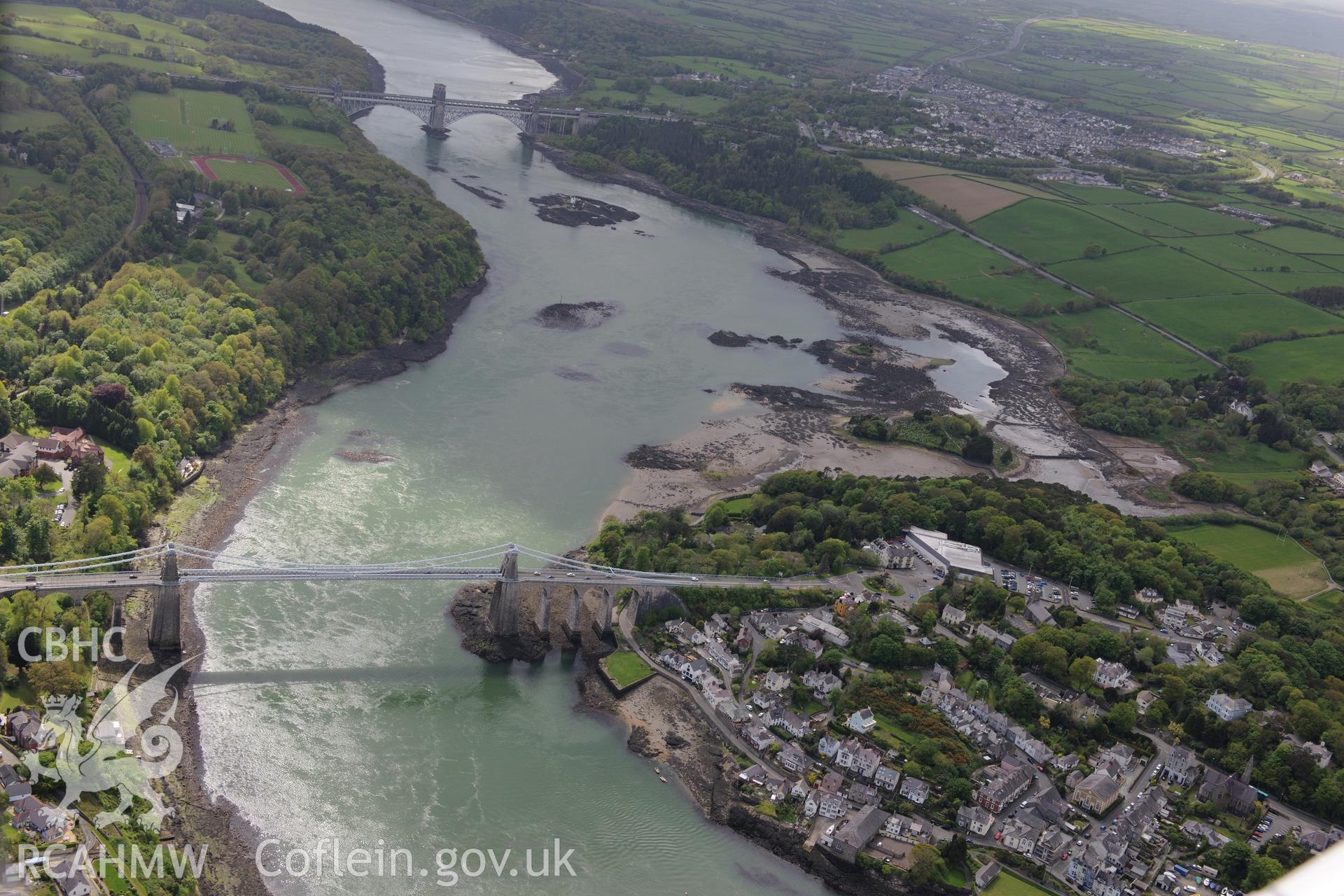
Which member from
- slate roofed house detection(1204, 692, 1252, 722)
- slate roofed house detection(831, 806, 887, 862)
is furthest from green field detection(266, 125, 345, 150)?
slate roofed house detection(1204, 692, 1252, 722)

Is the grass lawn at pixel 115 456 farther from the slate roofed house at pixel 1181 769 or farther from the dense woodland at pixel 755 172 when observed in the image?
the dense woodland at pixel 755 172

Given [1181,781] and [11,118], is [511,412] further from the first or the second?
[11,118]

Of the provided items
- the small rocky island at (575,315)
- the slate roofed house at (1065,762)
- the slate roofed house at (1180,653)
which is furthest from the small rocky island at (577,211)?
the slate roofed house at (1065,762)

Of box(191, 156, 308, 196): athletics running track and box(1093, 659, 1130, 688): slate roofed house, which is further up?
box(191, 156, 308, 196): athletics running track

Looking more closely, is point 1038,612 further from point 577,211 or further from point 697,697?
point 577,211

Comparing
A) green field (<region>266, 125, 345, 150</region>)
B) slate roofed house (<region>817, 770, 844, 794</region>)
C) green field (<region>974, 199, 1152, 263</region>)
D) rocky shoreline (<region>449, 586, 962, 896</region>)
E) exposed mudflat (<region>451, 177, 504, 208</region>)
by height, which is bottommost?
rocky shoreline (<region>449, 586, 962, 896</region>)

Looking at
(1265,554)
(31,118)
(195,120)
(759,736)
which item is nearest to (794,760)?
(759,736)

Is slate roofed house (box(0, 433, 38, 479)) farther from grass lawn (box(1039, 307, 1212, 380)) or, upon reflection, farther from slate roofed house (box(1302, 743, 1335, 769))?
grass lawn (box(1039, 307, 1212, 380))
